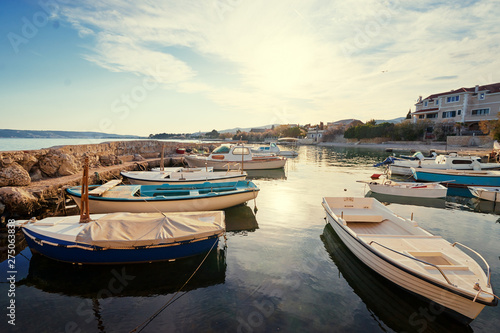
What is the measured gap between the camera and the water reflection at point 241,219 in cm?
1062

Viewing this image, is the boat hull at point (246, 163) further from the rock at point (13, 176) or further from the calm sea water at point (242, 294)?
the calm sea water at point (242, 294)

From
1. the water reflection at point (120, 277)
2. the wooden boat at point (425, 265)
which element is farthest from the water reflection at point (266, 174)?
the water reflection at point (120, 277)

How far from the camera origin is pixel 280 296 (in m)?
5.95

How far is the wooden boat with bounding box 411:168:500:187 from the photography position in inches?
680

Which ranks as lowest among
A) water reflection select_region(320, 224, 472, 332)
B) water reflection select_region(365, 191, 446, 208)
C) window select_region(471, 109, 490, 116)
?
water reflection select_region(320, 224, 472, 332)

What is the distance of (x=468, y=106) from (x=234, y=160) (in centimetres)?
5757

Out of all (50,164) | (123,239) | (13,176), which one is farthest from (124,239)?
(50,164)

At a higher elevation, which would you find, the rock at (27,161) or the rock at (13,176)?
the rock at (27,161)

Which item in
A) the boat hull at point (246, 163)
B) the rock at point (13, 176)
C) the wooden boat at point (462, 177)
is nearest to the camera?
the rock at point (13, 176)

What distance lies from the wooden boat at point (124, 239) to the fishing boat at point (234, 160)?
1779 centimetres

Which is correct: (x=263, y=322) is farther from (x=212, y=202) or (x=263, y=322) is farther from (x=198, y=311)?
(x=212, y=202)

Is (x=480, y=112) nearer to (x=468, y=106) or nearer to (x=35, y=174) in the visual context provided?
(x=468, y=106)

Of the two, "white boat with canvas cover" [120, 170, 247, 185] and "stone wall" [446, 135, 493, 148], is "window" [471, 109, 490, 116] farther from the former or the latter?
"white boat with canvas cover" [120, 170, 247, 185]

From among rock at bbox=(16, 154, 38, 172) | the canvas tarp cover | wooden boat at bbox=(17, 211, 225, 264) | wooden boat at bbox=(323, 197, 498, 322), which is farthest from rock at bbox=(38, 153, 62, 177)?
wooden boat at bbox=(323, 197, 498, 322)
